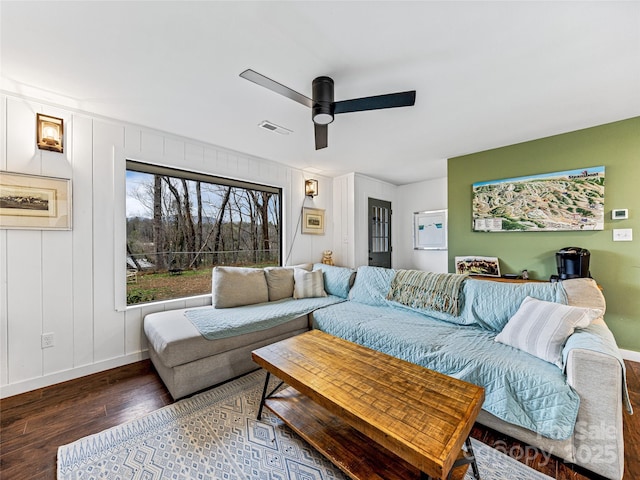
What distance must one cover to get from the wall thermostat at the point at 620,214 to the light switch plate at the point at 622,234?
12 centimetres

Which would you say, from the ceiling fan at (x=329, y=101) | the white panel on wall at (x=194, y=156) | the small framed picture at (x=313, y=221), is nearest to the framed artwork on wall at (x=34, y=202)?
the white panel on wall at (x=194, y=156)

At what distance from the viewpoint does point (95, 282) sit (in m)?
2.45

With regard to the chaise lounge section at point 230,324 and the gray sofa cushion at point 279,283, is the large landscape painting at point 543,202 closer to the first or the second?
the chaise lounge section at point 230,324

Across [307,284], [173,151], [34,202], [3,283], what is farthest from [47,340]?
[307,284]

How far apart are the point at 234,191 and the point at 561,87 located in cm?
350

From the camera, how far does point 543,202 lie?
3.02m

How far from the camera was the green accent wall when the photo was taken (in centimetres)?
258

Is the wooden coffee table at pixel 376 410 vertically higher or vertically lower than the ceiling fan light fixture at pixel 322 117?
lower

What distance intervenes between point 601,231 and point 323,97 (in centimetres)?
319

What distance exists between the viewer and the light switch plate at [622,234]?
259 cm

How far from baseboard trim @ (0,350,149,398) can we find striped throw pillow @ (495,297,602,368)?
3.32 meters

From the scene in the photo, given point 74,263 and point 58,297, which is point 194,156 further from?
point 58,297

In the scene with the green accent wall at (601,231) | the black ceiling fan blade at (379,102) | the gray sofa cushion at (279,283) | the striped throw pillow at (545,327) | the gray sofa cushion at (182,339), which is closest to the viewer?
the striped throw pillow at (545,327)

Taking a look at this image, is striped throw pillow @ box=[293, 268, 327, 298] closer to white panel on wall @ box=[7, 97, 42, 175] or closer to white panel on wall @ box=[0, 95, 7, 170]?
white panel on wall @ box=[7, 97, 42, 175]
